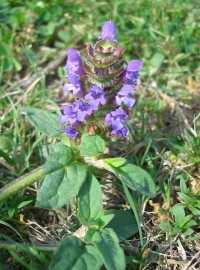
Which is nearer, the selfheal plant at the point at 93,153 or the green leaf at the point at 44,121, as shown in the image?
the selfheal plant at the point at 93,153

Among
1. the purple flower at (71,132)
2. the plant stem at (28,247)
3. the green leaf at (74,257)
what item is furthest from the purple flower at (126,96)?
the plant stem at (28,247)

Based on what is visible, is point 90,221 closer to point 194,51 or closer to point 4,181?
point 4,181

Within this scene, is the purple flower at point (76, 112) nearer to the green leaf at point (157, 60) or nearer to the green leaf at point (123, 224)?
the green leaf at point (123, 224)

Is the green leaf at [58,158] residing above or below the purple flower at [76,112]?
below

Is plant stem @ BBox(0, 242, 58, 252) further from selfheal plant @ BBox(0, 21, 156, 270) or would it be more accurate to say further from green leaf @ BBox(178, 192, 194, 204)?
green leaf @ BBox(178, 192, 194, 204)

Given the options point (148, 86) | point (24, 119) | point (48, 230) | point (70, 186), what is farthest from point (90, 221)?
point (148, 86)

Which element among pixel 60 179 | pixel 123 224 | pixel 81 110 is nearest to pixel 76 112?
pixel 81 110

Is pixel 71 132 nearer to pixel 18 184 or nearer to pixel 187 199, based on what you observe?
pixel 18 184
